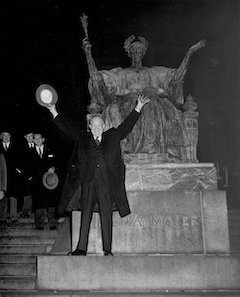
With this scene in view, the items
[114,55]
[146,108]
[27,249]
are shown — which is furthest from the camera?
[114,55]

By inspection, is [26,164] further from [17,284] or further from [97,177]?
[97,177]

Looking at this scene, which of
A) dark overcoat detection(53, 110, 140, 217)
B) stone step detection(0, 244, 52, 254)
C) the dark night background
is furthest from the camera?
the dark night background

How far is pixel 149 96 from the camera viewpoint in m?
7.79

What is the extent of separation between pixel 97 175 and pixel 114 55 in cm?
942

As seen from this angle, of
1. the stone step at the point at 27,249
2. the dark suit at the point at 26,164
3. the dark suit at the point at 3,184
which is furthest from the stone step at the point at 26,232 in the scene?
the dark suit at the point at 26,164

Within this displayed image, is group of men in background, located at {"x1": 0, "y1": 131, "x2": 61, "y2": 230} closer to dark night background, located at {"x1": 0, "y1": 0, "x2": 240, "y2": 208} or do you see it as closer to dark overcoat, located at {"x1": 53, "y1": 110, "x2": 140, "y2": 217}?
dark overcoat, located at {"x1": 53, "y1": 110, "x2": 140, "y2": 217}

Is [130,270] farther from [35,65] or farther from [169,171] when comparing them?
[35,65]

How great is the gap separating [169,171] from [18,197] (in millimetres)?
4055

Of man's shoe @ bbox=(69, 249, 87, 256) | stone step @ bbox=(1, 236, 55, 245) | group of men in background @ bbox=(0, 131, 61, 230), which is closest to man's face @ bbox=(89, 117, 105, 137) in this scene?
man's shoe @ bbox=(69, 249, 87, 256)

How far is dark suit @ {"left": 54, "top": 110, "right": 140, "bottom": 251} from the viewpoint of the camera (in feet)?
20.7

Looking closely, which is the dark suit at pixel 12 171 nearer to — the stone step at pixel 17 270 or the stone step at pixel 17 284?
the stone step at pixel 17 270

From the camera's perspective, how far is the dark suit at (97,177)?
6.32m

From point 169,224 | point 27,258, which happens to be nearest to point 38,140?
point 27,258

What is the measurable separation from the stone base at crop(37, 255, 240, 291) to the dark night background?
8676 millimetres
